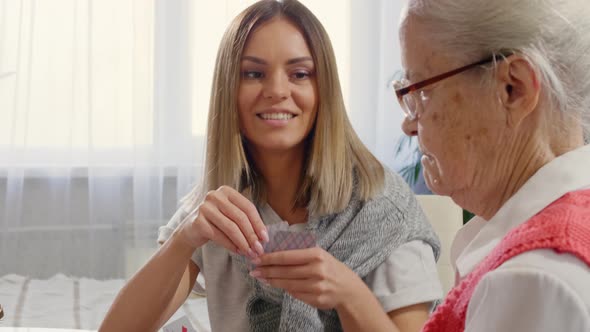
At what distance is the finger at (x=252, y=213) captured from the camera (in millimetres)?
1330

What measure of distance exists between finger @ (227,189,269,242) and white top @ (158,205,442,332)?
0.87ft

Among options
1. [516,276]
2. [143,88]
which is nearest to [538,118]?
[516,276]

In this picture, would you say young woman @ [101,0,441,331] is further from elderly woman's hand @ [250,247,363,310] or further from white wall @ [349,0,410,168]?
white wall @ [349,0,410,168]

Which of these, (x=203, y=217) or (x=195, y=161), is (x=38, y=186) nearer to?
(x=195, y=161)

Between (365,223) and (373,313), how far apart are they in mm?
217

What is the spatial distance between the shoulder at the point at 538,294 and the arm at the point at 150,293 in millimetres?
981

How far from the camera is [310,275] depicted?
1.32m

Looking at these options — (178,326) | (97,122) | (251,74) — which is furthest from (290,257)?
(97,122)

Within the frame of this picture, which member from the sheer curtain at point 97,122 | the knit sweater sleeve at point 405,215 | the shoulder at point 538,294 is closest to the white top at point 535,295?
the shoulder at point 538,294

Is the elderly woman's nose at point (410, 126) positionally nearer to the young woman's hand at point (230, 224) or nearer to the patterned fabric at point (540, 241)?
the patterned fabric at point (540, 241)

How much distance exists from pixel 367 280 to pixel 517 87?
0.82 metres

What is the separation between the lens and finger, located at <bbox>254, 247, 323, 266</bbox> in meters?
1.28

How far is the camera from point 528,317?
65 cm

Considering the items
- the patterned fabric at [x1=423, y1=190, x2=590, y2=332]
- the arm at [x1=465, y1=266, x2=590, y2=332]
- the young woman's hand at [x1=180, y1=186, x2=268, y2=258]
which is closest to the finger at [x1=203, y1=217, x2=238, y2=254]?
the young woman's hand at [x1=180, y1=186, x2=268, y2=258]
